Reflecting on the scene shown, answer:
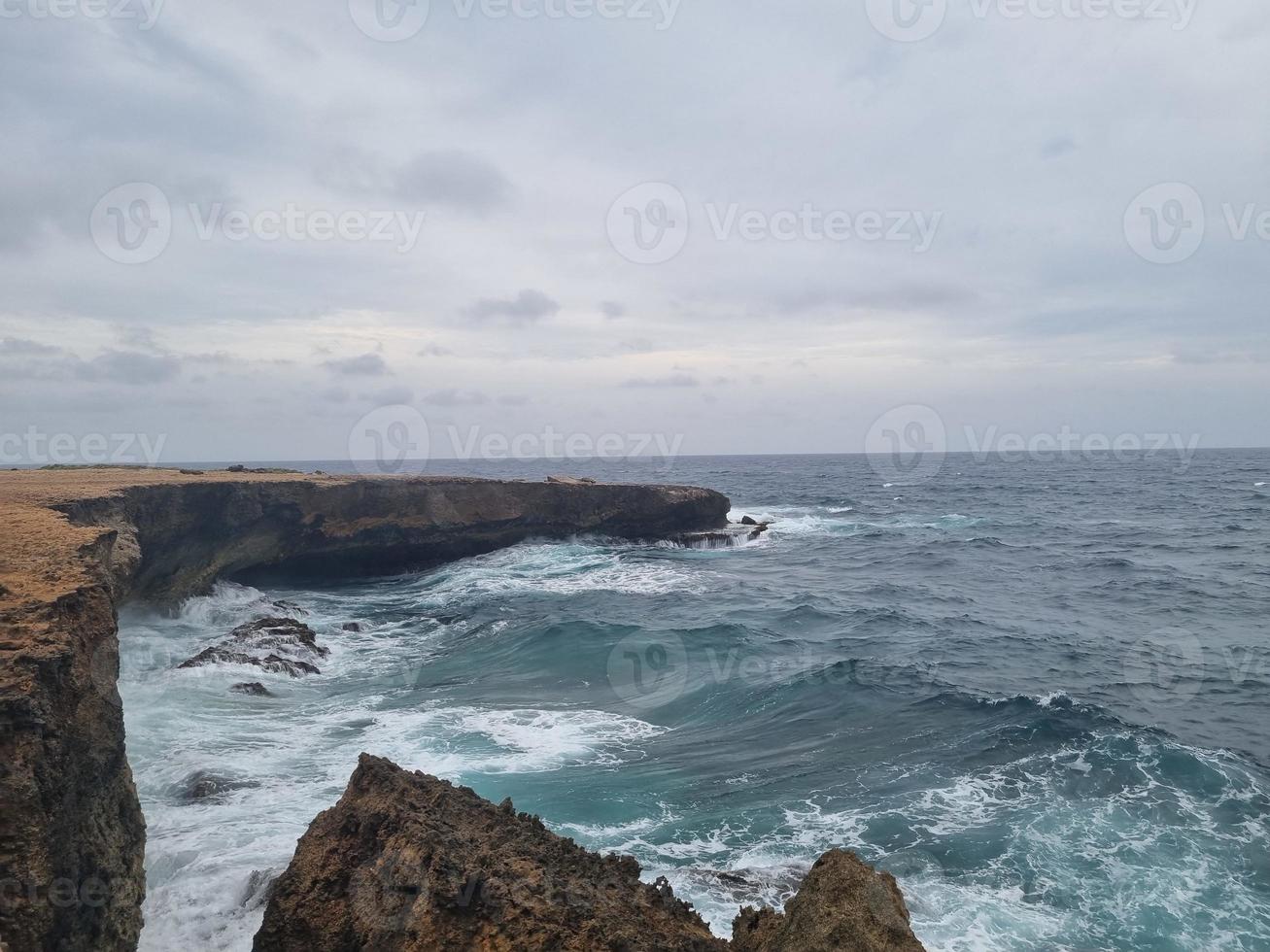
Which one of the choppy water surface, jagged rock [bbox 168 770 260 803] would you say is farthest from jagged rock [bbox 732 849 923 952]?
jagged rock [bbox 168 770 260 803]

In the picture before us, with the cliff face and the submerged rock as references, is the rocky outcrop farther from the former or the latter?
the submerged rock

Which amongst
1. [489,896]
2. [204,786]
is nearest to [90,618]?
[204,786]

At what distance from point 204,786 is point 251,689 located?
17.0 ft

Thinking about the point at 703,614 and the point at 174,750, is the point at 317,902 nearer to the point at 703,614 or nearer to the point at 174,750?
the point at 174,750

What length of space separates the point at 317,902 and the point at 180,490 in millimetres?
19707

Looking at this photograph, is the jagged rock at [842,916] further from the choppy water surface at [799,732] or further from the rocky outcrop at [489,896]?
the choppy water surface at [799,732]

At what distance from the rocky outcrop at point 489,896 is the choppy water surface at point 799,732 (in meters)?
2.13

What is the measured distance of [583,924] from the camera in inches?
225

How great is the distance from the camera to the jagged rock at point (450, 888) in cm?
577

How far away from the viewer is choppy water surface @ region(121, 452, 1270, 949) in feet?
32.0

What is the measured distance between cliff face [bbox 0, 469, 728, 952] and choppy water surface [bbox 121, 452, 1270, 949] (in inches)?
61.5

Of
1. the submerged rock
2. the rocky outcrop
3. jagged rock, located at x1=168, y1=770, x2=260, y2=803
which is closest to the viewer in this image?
the rocky outcrop

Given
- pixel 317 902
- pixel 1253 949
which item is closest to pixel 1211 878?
pixel 1253 949

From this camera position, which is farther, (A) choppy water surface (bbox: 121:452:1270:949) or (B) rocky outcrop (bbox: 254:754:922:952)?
(A) choppy water surface (bbox: 121:452:1270:949)
